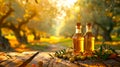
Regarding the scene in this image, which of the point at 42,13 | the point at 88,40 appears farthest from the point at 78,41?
the point at 42,13

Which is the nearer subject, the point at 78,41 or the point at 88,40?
the point at 78,41

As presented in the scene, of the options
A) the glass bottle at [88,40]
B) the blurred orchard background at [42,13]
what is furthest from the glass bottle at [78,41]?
the blurred orchard background at [42,13]

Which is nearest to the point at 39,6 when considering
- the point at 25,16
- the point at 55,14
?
the point at 55,14

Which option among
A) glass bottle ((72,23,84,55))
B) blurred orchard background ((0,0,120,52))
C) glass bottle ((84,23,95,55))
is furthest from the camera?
blurred orchard background ((0,0,120,52))

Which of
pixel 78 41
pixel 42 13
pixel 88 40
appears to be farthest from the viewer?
pixel 42 13

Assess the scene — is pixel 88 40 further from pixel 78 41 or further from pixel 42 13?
pixel 42 13

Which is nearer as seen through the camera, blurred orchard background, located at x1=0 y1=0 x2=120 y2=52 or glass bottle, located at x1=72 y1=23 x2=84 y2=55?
glass bottle, located at x1=72 y1=23 x2=84 y2=55

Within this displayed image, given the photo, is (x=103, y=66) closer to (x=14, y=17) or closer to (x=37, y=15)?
(x=37, y=15)

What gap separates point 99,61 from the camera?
4.66 meters

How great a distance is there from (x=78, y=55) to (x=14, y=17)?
31327mm

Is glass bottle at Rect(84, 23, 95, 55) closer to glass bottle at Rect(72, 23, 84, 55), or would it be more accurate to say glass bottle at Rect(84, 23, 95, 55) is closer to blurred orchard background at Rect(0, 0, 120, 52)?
glass bottle at Rect(72, 23, 84, 55)

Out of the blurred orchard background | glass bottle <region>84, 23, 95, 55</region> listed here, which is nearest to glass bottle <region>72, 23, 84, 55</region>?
glass bottle <region>84, 23, 95, 55</region>

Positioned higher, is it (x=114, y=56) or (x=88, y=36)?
(x=88, y=36)

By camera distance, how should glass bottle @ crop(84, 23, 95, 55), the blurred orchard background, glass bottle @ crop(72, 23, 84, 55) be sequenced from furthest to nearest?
1. the blurred orchard background
2. glass bottle @ crop(84, 23, 95, 55)
3. glass bottle @ crop(72, 23, 84, 55)
